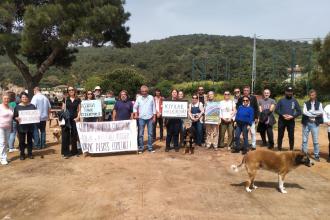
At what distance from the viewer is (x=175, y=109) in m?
11.3

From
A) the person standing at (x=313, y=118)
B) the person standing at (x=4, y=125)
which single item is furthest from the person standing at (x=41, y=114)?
the person standing at (x=313, y=118)

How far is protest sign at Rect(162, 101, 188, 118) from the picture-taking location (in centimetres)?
1122

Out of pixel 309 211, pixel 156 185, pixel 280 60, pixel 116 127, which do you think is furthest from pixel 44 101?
pixel 280 60

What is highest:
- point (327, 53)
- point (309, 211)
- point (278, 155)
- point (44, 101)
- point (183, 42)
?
point (183, 42)

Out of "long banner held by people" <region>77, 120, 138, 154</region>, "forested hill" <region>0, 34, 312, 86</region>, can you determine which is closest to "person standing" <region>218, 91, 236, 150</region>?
"long banner held by people" <region>77, 120, 138, 154</region>

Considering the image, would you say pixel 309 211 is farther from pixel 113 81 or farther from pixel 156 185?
pixel 113 81

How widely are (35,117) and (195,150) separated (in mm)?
4848

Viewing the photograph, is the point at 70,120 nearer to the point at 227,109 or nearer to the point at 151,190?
the point at 151,190

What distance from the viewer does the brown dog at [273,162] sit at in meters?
7.12

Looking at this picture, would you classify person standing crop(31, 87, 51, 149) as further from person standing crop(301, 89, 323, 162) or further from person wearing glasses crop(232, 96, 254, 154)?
person standing crop(301, 89, 323, 162)

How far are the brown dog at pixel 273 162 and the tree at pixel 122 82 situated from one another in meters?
34.2

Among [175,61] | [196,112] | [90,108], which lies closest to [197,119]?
[196,112]

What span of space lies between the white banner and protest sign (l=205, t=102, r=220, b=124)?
5.07 m

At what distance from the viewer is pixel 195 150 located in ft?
37.2
